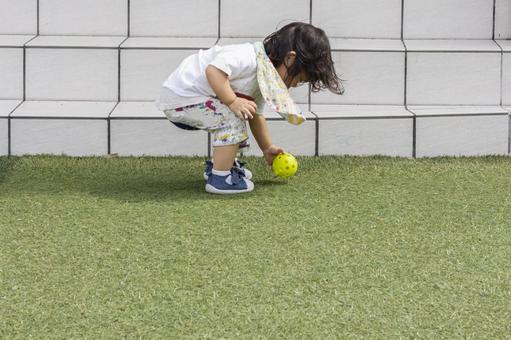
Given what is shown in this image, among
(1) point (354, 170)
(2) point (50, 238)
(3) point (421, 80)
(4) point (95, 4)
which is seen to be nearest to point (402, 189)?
(1) point (354, 170)

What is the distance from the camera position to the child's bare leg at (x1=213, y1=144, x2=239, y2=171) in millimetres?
A: 3635

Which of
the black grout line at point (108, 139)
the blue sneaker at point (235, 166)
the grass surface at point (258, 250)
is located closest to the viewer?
the grass surface at point (258, 250)

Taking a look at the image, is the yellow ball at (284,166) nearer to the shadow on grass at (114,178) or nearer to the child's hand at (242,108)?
the shadow on grass at (114,178)

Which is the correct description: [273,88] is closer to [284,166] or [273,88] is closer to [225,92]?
[225,92]

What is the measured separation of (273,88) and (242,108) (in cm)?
14

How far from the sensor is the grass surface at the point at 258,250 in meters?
2.25

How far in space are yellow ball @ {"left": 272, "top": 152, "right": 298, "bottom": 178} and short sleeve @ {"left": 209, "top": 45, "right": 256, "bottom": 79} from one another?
14.0 inches

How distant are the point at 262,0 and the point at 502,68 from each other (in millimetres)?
1184

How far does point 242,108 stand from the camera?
11.5ft

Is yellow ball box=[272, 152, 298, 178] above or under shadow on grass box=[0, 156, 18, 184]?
above

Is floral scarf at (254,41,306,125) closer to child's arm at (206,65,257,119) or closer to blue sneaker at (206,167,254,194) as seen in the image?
child's arm at (206,65,257,119)

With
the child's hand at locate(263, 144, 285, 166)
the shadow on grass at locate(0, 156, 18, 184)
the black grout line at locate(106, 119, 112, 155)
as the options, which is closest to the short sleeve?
the child's hand at locate(263, 144, 285, 166)

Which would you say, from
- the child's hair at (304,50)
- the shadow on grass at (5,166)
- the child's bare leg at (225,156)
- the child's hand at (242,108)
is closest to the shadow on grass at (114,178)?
the shadow on grass at (5,166)

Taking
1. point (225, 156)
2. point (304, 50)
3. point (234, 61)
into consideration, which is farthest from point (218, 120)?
point (304, 50)
